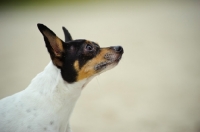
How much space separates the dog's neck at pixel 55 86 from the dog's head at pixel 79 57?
0.08 ft

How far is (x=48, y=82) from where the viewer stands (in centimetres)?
104

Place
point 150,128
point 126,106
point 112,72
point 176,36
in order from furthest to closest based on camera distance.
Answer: point 176,36, point 112,72, point 126,106, point 150,128

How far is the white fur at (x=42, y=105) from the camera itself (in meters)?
0.99

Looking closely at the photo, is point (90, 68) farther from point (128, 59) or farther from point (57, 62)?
point (128, 59)

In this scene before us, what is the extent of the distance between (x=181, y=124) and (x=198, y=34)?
0.96 metres

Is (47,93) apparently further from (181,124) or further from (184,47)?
(184,47)

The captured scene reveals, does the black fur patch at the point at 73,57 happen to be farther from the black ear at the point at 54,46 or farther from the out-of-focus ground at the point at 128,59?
the out-of-focus ground at the point at 128,59

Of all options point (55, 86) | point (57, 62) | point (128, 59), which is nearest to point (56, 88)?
point (55, 86)

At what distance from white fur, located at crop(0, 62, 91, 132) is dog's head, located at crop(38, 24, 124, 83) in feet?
0.12

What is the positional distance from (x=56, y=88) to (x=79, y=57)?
174 mm

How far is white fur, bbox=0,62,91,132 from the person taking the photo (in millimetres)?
993

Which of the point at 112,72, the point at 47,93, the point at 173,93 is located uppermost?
the point at 47,93

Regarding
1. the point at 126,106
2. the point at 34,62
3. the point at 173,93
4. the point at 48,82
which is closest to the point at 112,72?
the point at 126,106

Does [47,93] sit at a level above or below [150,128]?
above
